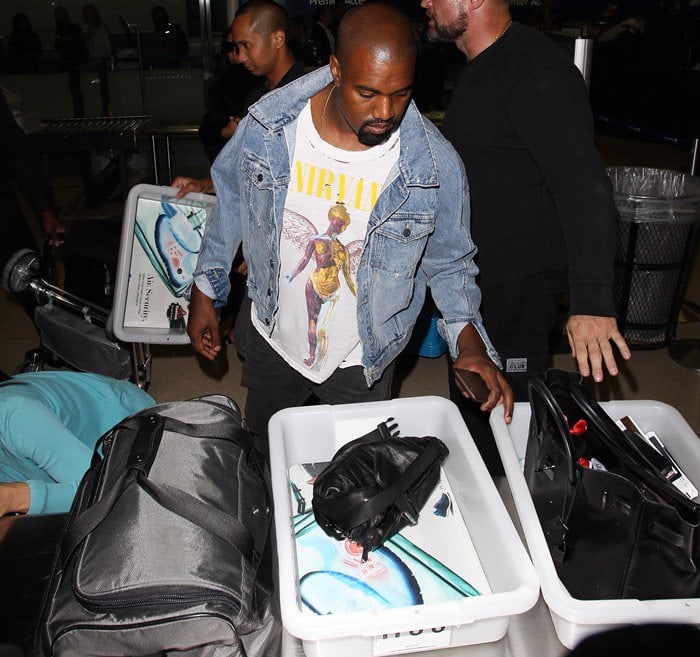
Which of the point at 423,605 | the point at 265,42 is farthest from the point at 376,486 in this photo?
the point at 265,42

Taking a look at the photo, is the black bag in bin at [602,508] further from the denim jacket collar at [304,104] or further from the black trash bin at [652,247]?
the black trash bin at [652,247]

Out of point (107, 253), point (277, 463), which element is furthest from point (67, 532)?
point (107, 253)

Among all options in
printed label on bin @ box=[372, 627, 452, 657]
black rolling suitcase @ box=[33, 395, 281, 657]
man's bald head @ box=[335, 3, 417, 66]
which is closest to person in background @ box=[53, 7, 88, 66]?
man's bald head @ box=[335, 3, 417, 66]

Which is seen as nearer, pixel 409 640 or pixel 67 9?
pixel 409 640

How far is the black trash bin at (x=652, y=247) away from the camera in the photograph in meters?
3.35

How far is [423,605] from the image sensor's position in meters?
1.01

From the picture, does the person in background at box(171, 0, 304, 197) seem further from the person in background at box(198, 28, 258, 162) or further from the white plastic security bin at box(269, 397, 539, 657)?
the white plastic security bin at box(269, 397, 539, 657)

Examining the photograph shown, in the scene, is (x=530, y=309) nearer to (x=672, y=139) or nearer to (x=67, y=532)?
(x=67, y=532)

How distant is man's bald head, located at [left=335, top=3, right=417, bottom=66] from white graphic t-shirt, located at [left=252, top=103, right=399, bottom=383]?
21cm

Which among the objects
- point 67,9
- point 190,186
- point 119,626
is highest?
point 67,9

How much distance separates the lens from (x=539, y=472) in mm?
1208

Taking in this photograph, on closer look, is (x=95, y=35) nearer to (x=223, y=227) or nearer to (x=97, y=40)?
(x=97, y=40)

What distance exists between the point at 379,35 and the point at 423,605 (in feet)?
3.37

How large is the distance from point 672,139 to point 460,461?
373 centimetres
